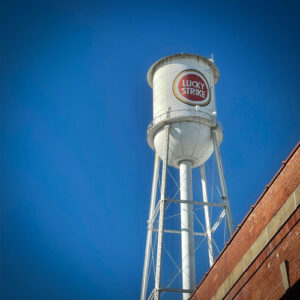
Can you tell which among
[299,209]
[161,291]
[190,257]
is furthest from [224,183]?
[299,209]

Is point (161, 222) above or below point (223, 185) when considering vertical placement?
below

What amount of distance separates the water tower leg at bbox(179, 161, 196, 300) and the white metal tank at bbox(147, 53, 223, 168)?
2.76 feet

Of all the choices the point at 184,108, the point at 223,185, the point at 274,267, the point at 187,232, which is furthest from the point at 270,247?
the point at 184,108

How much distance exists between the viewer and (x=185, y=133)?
26.2 meters

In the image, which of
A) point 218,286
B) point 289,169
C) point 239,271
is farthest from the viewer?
point 218,286

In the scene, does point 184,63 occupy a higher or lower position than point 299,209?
higher

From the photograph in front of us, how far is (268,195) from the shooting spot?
13109 millimetres

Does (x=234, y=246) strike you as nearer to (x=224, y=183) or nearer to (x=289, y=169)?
(x=289, y=169)

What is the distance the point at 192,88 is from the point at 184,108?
1318 millimetres

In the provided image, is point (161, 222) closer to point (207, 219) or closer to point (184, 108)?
point (207, 219)

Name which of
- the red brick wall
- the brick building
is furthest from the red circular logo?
the red brick wall

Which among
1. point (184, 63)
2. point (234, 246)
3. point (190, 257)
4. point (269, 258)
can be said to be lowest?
point (269, 258)

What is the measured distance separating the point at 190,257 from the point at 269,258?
494 inches

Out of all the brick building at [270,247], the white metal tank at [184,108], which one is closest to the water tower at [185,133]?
the white metal tank at [184,108]
